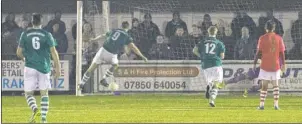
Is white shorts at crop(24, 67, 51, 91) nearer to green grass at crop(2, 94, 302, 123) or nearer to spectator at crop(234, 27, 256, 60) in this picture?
green grass at crop(2, 94, 302, 123)

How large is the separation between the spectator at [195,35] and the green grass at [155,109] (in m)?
2.39

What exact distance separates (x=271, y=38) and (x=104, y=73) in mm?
9736

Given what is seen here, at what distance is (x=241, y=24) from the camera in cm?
3319

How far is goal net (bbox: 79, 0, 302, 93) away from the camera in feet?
106

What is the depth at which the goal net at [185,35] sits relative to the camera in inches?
1268

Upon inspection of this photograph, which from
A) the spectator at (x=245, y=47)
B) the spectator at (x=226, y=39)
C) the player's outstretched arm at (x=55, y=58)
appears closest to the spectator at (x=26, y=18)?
the spectator at (x=226, y=39)

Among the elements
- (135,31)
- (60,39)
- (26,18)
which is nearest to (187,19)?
(135,31)

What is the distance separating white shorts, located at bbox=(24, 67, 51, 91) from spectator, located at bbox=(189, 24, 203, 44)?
15.2m

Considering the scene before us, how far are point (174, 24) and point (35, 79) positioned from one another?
1444 cm

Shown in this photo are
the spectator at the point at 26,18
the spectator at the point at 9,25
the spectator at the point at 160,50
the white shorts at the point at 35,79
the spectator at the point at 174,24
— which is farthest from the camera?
the spectator at the point at 26,18

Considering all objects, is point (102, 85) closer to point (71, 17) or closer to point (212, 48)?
point (71, 17)

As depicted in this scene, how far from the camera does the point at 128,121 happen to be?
61.9ft

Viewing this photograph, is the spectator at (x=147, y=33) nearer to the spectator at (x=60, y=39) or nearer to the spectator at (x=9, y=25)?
the spectator at (x=60, y=39)

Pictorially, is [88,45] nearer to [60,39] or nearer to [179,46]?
[60,39]
